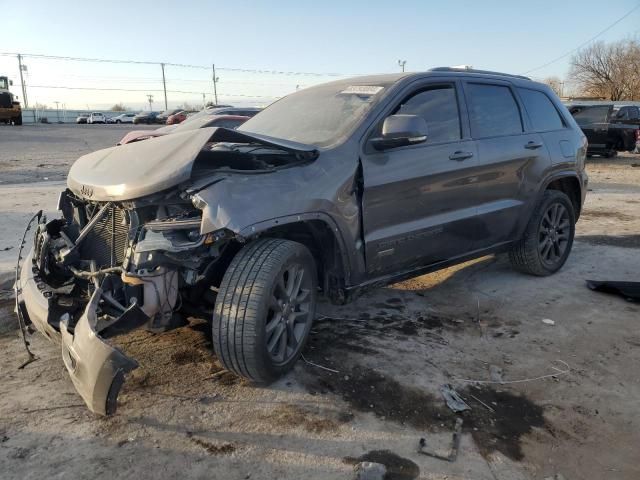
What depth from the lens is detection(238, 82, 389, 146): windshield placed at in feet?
12.1

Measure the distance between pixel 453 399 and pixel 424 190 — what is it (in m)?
1.50

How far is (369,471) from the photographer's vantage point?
8.01 ft

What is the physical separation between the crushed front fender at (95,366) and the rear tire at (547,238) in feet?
12.7

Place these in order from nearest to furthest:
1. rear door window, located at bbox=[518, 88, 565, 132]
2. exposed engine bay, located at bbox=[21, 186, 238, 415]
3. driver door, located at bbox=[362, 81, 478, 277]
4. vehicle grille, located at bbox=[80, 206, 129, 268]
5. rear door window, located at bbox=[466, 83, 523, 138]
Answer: exposed engine bay, located at bbox=[21, 186, 238, 415]
vehicle grille, located at bbox=[80, 206, 129, 268]
driver door, located at bbox=[362, 81, 478, 277]
rear door window, located at bbox=[466, 83, 523, 138]
rear door window, located at bbox=[518, 88, 565, 132]

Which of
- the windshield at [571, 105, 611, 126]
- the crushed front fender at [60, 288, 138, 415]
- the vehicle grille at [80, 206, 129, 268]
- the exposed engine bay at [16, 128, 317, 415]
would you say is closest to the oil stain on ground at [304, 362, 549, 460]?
the exposed engine bay at [16, 128, 317, 415]

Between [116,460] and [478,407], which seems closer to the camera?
[116,460]

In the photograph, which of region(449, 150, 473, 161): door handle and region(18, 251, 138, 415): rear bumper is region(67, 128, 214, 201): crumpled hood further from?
region(449, 150, 473, 161): door handle

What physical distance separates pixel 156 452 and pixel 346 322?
1.90 meters

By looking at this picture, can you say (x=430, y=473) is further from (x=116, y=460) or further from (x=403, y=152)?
(x=403, y=152)

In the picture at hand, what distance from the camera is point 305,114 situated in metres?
4.14

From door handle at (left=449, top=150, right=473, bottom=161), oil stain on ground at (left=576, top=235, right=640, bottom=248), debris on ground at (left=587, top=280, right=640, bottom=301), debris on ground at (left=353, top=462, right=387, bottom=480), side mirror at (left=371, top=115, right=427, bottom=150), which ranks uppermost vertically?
side mirror at (left=371, top=115, right=427, bottom=150)

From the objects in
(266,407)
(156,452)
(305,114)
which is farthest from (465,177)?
(156,452)

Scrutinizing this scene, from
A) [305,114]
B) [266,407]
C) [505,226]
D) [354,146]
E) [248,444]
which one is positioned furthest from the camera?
[505,226]

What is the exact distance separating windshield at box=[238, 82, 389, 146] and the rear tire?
2195 mm
